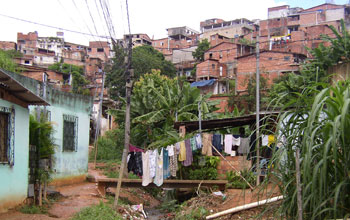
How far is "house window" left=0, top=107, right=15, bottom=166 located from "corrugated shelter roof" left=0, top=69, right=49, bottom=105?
456 millimetres

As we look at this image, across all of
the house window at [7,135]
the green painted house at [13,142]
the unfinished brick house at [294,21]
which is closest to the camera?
the green painted house at [13,142]

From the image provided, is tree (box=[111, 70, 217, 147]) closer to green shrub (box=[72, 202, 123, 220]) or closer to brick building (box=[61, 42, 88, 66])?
green shrub (box=[72, 202, 123, 220])

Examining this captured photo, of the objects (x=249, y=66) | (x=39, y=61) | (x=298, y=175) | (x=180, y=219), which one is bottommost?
(x=180, y=219)

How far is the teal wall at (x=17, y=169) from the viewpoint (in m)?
9.09

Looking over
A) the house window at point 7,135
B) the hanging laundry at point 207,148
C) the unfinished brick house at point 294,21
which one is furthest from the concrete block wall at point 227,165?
the unfinished brick house at point 294,21

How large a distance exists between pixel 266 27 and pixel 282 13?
428cm

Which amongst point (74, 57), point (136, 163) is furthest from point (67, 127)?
point (74, 57)

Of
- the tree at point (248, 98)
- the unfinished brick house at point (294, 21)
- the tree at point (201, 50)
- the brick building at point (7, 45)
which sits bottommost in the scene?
the tree at point (248, 98)

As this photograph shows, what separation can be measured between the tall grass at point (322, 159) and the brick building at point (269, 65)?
3127cm

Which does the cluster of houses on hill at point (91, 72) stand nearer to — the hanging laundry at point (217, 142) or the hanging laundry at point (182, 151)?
the hanging laundry at point (182, 151)

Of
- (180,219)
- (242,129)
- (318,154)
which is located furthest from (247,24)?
(318,154)

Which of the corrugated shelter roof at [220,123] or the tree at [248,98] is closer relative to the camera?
the corrugated shelter roof at [220,123]

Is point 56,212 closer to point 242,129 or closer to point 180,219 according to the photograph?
point 180,219

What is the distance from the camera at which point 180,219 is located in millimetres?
11016
